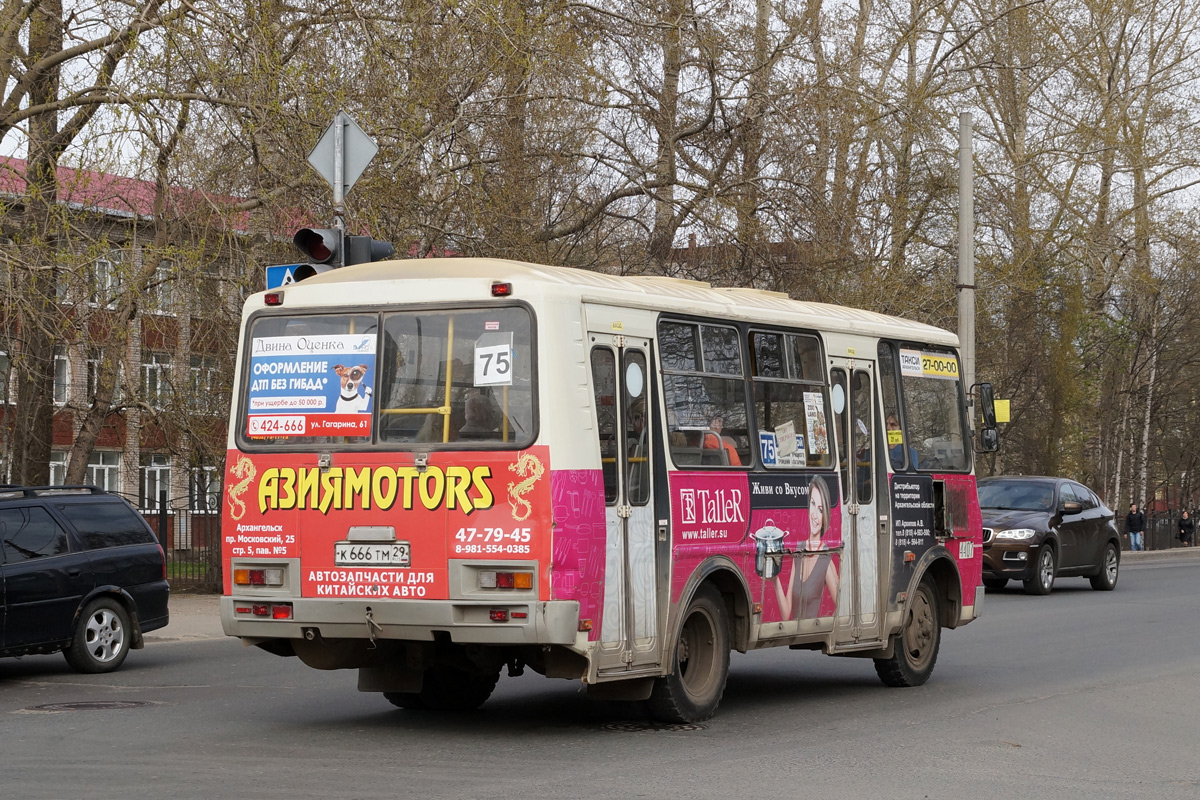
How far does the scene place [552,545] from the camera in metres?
9.25

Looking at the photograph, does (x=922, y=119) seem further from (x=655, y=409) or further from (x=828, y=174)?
(x=655, y=409)

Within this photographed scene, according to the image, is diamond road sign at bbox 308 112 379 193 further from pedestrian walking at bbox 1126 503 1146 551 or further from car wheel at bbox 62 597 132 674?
pedestrian walking at bbox 1126 503 1146 551

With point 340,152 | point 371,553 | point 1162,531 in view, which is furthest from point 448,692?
point 1162,531

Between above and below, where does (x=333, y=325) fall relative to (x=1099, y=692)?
above

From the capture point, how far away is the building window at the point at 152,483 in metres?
25.2

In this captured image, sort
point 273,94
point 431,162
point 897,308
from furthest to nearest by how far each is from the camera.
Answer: point 897,308
point 431,162
point 273,94

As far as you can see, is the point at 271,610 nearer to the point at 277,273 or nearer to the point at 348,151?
the point at 277,273

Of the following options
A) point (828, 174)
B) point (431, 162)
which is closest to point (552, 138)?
point (431, 162)

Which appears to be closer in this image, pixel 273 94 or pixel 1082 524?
pixel 273 94


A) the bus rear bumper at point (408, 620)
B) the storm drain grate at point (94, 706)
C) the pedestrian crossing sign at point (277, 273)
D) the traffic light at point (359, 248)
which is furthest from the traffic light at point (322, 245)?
the bus rear bumper at point (408, 620)

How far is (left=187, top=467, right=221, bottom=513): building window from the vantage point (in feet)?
78.9

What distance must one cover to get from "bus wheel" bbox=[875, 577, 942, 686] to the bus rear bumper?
478 cm

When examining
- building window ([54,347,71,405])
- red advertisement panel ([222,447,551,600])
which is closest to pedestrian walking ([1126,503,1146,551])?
building window ([54,347,71,405])

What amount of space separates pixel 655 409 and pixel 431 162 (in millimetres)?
9833
